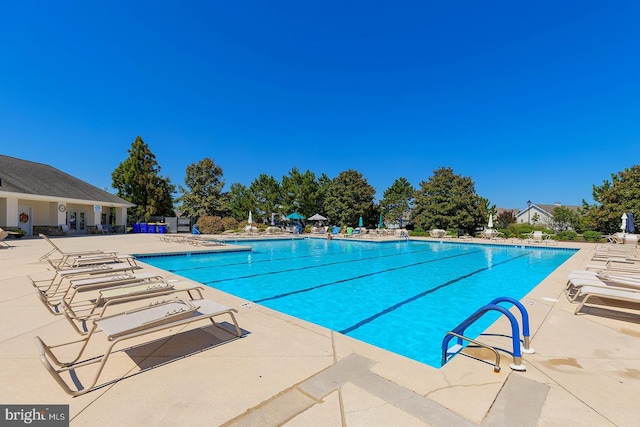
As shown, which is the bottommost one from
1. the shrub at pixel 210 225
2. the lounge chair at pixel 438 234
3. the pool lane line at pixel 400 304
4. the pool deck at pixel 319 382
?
the pool lane line at pixel 400 304

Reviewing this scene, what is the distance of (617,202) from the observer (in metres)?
22.3

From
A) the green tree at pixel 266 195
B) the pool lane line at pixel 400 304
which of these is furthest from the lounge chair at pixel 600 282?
the green tree at pixel 266 195

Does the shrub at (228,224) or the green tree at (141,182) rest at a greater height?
the green tree at (141,182)

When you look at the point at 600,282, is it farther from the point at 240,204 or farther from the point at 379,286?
the point at 240,204

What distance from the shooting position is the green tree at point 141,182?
28.9 meters

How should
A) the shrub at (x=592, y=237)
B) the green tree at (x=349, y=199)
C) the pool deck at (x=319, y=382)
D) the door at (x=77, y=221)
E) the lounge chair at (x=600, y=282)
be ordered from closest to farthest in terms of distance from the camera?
1. the pool deck at (x=319, y=382)
2. the lounge chair at (x=600, y=282)
3. the shrub at (x=592, y=237)
4. the door at (x=77, y=221)
5. the green tree at (x=349, y=199)

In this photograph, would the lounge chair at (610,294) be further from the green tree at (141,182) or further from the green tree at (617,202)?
the green tree at (141,182)

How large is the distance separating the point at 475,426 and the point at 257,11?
2141cm

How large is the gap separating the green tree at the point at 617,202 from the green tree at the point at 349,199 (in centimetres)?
1876

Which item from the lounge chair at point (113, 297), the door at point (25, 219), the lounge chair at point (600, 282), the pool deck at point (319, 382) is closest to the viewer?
the pool deck at point (319, 382)

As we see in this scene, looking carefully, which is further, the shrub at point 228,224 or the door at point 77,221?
the shrub at point 228,224

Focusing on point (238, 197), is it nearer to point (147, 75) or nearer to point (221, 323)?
point (147, 75)

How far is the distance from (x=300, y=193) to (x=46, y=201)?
2011 cm

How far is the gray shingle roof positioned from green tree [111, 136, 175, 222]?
4283mm
